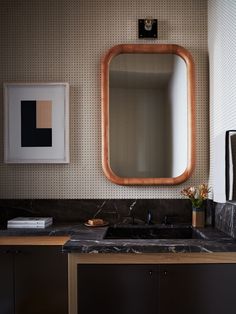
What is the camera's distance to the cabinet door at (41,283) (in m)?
1.97

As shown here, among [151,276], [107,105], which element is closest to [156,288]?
[151,276]

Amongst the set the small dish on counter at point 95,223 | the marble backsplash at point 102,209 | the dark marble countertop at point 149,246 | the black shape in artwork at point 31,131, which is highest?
the black shape in artwork at point 31,131

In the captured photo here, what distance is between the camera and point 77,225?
89.7 inches

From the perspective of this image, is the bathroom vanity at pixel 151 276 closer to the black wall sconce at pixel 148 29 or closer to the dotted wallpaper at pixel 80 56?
the dotted wallpaper at pixel 80 56

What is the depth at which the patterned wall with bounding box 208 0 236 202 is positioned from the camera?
1.94 meters

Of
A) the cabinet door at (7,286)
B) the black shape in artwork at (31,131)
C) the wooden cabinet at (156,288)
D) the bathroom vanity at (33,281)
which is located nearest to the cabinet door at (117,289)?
the wooden cabinet at (156,288)

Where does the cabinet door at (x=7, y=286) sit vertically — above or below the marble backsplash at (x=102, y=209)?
below

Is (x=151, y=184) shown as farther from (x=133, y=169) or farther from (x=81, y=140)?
(x=81, y=140)

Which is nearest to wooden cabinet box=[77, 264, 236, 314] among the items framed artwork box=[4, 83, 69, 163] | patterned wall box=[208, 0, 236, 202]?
patterned wall box=[208, 0, 236, 202]

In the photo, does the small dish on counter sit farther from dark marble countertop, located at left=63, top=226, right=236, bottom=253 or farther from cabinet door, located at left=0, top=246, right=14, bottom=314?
cabinet door, located at left=0, top=246, right=14, bottom=314

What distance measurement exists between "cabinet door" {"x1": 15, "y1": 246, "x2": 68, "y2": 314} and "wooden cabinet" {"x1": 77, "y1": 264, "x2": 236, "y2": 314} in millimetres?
270

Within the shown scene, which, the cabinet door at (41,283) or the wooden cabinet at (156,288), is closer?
the wooden cabinet at (156,288)

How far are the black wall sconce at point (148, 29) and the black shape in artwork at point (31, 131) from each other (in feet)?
3.18

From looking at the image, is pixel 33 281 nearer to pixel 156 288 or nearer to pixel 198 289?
pixel 156 288
